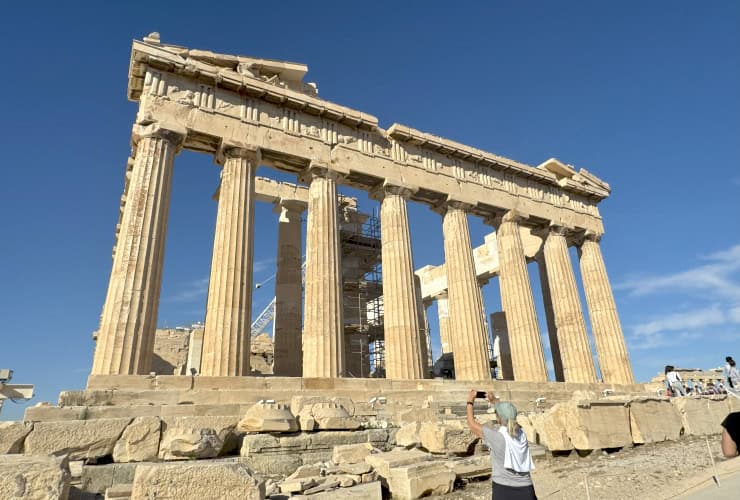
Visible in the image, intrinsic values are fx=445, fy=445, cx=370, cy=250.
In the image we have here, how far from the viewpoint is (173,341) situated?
82.4 ft

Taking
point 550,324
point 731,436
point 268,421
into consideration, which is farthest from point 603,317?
point 731,436

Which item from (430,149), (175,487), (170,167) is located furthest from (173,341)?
(175,487)

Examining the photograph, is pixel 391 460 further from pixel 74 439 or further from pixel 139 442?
pixel 74 439

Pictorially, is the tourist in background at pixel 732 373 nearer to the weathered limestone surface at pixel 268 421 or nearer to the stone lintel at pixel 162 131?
the weathered limestone surface at pixel 268 421

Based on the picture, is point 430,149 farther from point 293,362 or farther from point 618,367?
point 618,367

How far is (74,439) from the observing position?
7.08m

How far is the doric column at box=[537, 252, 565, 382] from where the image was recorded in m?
24.2

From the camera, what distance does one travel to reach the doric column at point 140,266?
11.6 m

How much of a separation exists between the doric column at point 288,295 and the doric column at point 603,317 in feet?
51.3

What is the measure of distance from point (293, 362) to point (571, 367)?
13.2 meters

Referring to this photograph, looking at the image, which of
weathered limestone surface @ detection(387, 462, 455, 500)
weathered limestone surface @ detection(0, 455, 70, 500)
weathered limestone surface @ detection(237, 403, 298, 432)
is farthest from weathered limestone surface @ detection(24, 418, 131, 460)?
weathered limestone surface @ detection(387, 462, 455, 500)

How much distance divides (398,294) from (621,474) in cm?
1078

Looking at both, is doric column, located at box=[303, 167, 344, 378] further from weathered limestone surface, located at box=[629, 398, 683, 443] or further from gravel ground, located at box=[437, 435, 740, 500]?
weathered limestone surface, located at box=[629, 398, 683, 443]

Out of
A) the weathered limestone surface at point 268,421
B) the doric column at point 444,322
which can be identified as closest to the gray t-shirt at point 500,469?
the weathered limestone surface at point 268,421
